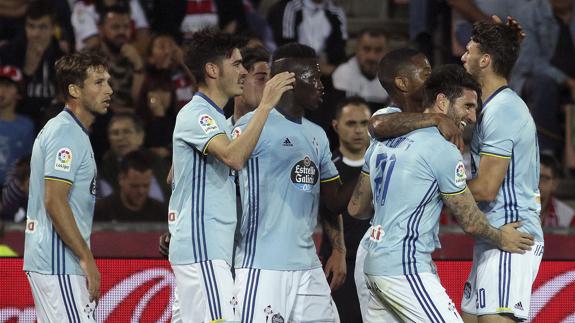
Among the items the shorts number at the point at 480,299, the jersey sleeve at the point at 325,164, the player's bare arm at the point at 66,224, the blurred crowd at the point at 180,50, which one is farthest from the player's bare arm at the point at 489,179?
the blurred crowd at the point at 180,50

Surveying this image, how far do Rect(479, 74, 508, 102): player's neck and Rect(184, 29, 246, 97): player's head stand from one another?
1.43m

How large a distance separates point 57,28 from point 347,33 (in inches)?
128

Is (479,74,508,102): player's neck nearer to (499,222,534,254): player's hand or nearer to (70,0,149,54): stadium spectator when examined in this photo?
(499,222,534,254): player's hand

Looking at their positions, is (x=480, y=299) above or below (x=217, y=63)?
below

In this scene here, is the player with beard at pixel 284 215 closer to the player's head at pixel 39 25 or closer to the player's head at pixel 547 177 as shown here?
the player's head at pixel 547 177

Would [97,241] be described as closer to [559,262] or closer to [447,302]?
[559,262]

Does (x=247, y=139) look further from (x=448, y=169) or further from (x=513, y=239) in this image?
(x=513, y=239)

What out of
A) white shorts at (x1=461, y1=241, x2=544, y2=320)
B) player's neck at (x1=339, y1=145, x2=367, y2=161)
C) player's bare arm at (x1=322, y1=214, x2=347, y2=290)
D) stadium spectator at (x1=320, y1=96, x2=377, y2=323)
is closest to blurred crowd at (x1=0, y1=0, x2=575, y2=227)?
stadium spectator at (x1=320, y1=96, x2=377, y2=323)

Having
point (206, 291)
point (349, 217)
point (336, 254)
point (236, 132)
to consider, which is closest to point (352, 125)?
point (349, 217)

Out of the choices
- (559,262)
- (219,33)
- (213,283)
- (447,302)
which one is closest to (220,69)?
(219,33)

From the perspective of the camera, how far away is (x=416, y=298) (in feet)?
19.8

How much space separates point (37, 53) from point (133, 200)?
7.52ft

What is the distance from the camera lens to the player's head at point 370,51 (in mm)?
11617

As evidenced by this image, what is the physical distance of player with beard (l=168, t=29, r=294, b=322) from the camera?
6.27 meters
